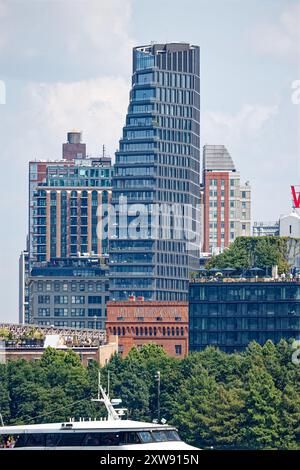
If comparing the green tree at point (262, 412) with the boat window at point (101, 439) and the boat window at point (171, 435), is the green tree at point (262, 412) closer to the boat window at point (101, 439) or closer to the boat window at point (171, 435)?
the boat window at point (171, 435)

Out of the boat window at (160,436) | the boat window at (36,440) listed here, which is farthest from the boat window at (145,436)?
the boat window at (36,440)

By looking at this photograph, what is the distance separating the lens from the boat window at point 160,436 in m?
102

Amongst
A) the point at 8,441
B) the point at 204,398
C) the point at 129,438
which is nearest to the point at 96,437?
the point at 129,438

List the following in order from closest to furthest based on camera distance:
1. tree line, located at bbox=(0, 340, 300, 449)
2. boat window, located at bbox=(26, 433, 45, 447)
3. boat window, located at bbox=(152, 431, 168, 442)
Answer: boat window, located at bbox=(26, 433, 45, 447) → boat window, located at bbox=(152, 431, 168, 442) → tree line, located at bbox=(0, 340, 300, 449)

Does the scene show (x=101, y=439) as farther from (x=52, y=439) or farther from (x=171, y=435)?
(x=171, y=435)

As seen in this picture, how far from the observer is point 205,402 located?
17925 centimetres

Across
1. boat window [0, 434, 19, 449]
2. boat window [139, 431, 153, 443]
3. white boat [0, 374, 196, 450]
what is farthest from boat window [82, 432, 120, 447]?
boat window [0, 434, 19, 449]

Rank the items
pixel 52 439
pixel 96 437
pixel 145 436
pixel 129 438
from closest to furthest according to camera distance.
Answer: pixel 145 436
pixel 129 438
pixel 96 437
pixel 52 439

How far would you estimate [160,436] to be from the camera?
102m

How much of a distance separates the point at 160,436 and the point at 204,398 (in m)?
78.4

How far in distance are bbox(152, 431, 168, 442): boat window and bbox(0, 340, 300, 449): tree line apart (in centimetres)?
6378

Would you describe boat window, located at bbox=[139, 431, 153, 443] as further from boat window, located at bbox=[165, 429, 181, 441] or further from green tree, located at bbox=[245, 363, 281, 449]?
green tree, located at bbox=[245, 363, 281, 449]

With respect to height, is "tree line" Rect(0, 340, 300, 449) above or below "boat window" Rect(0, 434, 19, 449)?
above

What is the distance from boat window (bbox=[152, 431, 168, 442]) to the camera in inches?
4011
